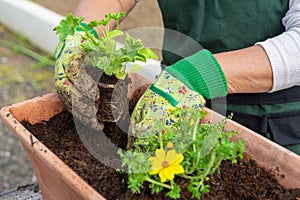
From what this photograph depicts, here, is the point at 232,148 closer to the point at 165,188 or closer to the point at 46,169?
the point at 165,188

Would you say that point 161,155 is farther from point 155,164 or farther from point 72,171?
point 72,171

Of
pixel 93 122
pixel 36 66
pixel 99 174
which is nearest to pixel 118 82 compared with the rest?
pixel 93 122

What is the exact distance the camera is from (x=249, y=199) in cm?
86

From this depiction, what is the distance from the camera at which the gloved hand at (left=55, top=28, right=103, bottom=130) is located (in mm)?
986

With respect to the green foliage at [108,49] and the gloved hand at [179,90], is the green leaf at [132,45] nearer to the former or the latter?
the green foliage at [108,49]

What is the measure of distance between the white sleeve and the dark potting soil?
252 mm

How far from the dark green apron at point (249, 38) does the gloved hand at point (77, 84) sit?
35cm

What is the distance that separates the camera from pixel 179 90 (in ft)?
3.19

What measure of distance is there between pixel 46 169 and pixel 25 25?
8.94 ft

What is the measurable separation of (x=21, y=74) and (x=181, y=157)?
2.43 metres

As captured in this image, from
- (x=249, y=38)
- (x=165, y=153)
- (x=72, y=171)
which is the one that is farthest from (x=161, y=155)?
(x=249, y=38)

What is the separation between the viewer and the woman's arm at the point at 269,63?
105cm

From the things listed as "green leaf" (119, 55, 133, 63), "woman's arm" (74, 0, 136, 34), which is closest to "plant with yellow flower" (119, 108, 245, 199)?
"green leaf" (119, 55, 133, 63)

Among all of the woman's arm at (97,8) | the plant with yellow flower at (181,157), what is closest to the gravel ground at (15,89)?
the woman's arm at (97,8)
